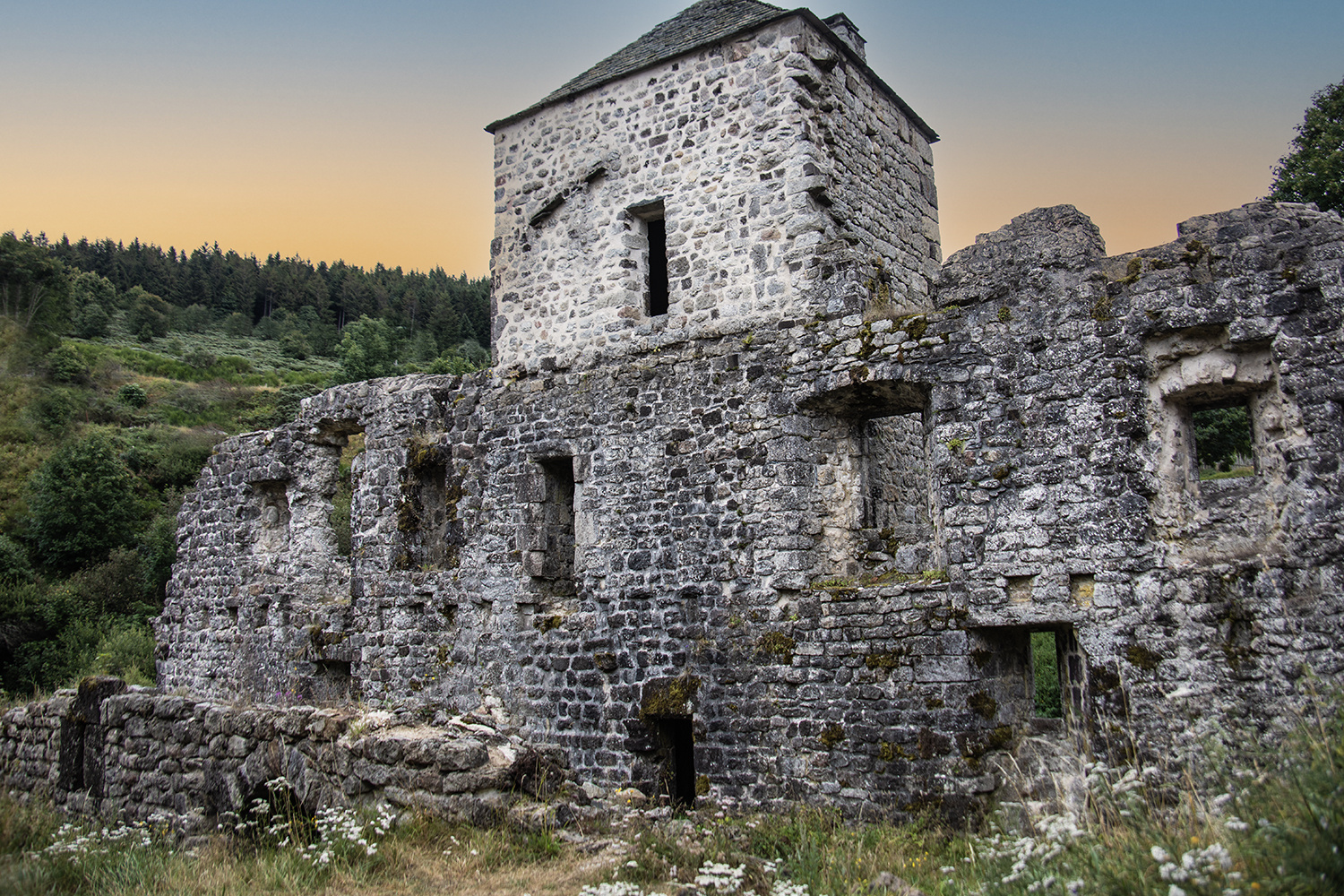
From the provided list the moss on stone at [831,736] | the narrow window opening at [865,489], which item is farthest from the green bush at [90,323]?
the moss on stone at [831,736]

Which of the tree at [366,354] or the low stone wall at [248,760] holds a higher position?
the tree at [366,354]

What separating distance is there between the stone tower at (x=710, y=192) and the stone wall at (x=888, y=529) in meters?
0.45

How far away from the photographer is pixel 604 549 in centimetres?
921

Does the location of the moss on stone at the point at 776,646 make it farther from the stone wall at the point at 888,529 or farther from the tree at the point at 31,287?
the tree at the point at 31,287

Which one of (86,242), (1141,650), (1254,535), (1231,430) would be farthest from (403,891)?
(86,242)

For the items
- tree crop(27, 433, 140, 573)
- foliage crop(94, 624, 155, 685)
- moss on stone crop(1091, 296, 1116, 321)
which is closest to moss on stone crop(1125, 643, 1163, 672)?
moss on stone crop(1091, 296, 1116, 321)

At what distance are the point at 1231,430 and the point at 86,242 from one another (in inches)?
2830

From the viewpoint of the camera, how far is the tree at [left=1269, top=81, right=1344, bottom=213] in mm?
16625

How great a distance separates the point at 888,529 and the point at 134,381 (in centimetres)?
3924

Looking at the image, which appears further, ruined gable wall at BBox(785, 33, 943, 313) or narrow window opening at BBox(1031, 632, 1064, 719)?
narrow window opening at BBox(1031, 632, 1064, 719)

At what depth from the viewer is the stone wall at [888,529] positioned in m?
6.37

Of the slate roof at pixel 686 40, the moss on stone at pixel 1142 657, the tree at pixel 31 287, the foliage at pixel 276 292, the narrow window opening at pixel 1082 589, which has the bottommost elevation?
the moss on stone at pixel 1142 657

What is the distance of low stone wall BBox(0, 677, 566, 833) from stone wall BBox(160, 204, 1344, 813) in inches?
73.3

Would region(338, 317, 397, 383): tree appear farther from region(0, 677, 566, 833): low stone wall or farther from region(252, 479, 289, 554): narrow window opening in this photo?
region(0, 677, 566, 833): low stone wall
